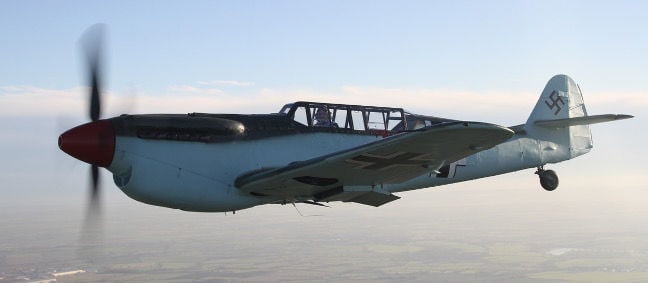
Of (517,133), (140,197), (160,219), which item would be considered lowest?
(160,219)

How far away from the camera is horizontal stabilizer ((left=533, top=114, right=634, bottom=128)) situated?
592 inches

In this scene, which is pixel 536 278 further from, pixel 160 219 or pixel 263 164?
pixel 160 219

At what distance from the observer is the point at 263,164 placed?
1328cm

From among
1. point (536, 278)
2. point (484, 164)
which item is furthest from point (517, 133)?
point (536, 278)

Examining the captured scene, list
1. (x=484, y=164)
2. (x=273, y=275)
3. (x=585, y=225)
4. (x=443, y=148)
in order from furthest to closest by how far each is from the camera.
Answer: (x=585, y=225)
(x=273, y=275)
(x=484, y=164)
(x=443, y=148)

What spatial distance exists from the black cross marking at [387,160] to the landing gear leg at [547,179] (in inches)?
253

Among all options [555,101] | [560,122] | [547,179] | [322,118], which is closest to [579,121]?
[560,122]

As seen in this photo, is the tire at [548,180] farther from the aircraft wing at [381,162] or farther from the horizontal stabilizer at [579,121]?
the aircraft wing at [381,162]

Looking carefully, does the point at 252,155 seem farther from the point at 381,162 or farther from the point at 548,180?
the point at 548,180

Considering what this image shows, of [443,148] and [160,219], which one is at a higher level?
[443,148]

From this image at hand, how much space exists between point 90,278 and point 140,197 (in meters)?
92.5

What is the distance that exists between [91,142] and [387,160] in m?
4.71

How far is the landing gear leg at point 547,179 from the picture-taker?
1759cm

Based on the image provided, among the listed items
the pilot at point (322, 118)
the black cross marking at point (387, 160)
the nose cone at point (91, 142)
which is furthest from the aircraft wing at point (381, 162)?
the nose cone at point (91, 142)
